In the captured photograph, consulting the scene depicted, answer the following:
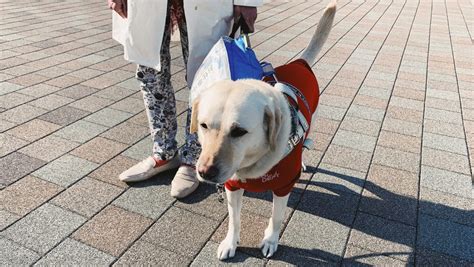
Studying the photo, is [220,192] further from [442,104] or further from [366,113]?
[442,104]

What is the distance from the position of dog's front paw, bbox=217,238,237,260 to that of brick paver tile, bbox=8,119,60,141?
2.17 m

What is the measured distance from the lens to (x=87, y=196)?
2.97m

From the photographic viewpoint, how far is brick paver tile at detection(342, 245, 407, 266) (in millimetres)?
2518

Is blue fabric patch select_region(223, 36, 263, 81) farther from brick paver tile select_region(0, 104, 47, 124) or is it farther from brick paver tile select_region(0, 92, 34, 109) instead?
brick paver tile select_region(0, 92, 34, 109)

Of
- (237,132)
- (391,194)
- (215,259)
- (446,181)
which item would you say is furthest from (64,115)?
(446,181)

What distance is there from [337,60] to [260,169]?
174 inches

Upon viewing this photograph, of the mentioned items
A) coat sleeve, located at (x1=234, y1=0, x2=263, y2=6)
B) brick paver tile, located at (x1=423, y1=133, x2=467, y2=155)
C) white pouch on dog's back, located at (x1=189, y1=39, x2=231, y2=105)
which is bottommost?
brick paver tile, located at (x1=423, y1=133, x2=467, y2=155)

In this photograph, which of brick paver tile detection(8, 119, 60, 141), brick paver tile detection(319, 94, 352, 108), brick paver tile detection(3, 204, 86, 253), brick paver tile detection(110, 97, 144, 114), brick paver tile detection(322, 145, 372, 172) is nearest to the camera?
brick paver tile detection(3, 204, 86, 253)

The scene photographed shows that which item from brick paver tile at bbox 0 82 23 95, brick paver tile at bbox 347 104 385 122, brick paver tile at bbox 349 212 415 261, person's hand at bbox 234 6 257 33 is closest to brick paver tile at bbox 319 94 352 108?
brick paver tile at bbox 347 104 385 122

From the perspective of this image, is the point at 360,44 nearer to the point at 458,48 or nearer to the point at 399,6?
the point at 458,48

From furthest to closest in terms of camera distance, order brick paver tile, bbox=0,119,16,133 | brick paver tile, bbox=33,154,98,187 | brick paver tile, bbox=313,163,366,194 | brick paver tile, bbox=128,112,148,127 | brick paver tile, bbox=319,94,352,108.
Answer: brick paver tile, bbox=319,94,352,108
brick paver tile, bbox=128,112,148,127
brick paver tile, bbox=0,119,16,133
brick paver tile, bbox=313,163,366,194
brick paver tile, bbox=33,154,98,187

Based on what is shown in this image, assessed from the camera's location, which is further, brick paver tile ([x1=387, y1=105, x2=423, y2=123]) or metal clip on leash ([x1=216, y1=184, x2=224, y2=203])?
brick paver tile ([x1=387, y1=105, x2=423, y2=123])

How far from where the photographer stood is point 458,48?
7.07m

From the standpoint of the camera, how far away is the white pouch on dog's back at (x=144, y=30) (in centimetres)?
265
